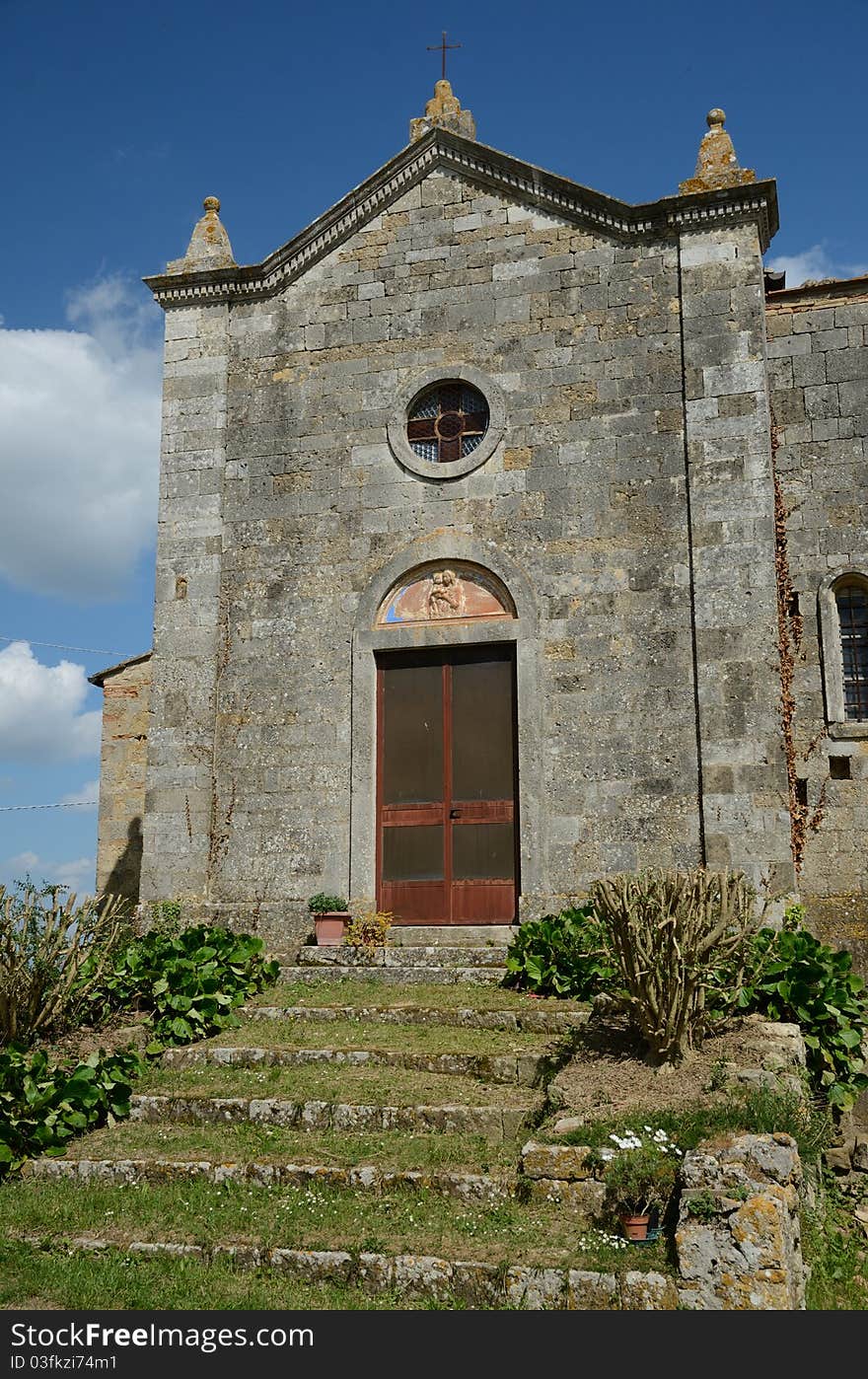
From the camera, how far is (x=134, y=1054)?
29.6 ft

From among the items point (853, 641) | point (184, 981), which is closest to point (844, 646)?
point (853, 641)

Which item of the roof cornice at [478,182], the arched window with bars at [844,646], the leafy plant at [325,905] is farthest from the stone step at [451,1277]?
the roof cornice at [478,182]

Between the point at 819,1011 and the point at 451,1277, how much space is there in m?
4.12

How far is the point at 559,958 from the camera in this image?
1061cm

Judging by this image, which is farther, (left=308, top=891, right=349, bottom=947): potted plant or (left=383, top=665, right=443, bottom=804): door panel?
(left=383, top=665, right=443, bottom=804): door panel

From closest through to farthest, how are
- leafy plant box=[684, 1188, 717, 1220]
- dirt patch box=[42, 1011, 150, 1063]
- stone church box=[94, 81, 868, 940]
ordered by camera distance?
leafy plant box=[684, 1188, 717, 1220]
dirt patch box=[42, 1011, 150, 1063]
stone church box=[94, 81, 868, 940]

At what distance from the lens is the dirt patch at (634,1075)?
727cm

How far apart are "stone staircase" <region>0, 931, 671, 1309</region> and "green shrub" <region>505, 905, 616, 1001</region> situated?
Result: 31 cm

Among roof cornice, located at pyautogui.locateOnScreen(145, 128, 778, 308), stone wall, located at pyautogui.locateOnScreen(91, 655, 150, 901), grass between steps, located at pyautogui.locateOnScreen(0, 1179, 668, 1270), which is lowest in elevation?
grass between steps, located at pyautogui.locateOnScreen(0, 1179, 668, 1270)

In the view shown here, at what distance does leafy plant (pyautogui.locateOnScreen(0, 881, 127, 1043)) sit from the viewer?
921cm

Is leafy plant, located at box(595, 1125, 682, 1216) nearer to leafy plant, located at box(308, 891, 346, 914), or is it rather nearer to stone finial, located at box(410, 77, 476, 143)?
leafy plant, located at box(308, 891, 346, 914)

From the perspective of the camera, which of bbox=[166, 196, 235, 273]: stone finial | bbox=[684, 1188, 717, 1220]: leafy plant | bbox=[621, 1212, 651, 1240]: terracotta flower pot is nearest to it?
bbox=[684, 1188, 717, 1220]: leafy plant

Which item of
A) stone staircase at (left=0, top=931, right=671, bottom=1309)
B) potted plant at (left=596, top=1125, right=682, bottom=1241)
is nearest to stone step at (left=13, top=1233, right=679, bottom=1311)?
stone staircase at (left=0, top=931, right=671, bottom=1309)
